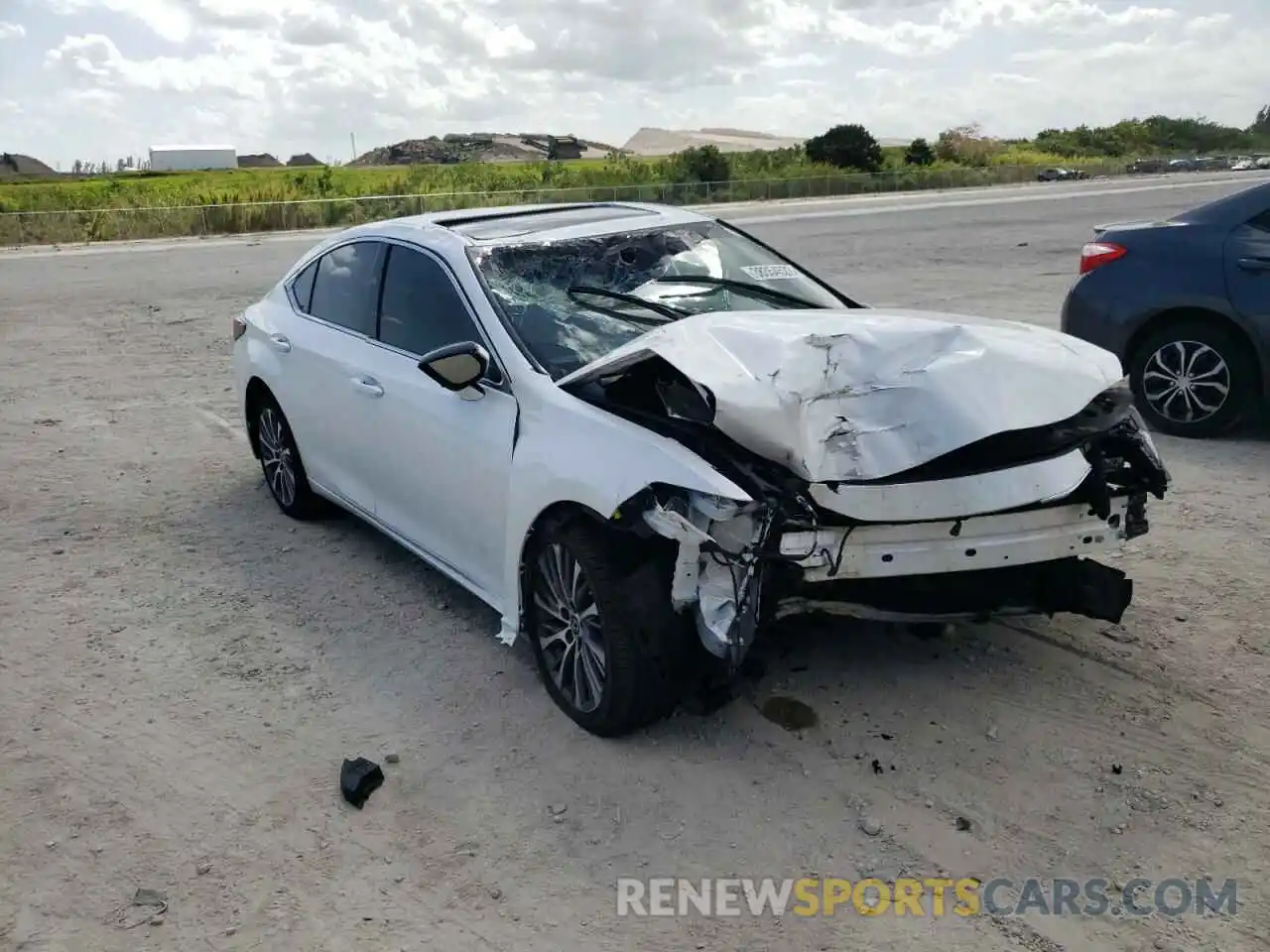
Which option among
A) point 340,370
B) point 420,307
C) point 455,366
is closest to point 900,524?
point 455,366

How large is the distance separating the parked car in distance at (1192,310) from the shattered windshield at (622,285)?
123 inches

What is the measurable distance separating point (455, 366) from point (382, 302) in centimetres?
123

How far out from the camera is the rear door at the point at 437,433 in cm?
441

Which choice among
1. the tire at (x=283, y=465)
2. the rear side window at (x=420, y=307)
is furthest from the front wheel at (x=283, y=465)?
the rear side window at (x=420, y=307)

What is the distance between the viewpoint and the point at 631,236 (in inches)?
207

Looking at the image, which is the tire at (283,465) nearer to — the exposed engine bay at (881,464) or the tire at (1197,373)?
the exposed engine bay at (881,464)

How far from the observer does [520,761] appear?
3932mm

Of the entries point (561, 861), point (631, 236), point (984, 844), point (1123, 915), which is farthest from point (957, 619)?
point (631, 236)

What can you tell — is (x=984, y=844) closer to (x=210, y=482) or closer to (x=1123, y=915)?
(x=1123, y=915)

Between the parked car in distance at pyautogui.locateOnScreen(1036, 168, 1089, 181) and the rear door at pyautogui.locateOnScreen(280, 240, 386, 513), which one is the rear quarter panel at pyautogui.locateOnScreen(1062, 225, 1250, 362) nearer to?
the rear door at pyautogui.locateOnScreen(280, 240, 386, 513)

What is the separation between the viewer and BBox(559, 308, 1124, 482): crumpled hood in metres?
3.59

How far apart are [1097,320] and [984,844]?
17.1ft

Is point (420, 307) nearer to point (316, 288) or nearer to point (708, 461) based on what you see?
point (316, 288)

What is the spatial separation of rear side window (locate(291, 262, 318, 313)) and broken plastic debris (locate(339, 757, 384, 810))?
3003 millimetres
